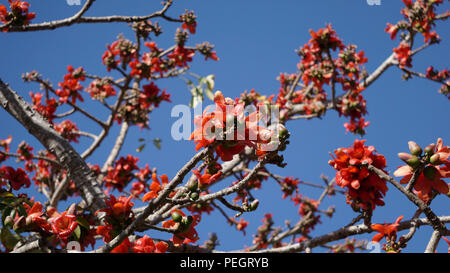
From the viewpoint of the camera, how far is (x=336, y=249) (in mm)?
4242

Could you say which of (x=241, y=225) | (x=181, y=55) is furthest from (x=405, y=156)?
(x=241, y=225)

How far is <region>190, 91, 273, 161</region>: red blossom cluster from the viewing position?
1343 millimetres

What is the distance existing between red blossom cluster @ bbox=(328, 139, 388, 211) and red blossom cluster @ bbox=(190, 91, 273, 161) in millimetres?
701

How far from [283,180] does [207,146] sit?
154 inches

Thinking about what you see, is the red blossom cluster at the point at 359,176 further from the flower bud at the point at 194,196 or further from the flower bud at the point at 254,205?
the flower bud at the point at 194,196

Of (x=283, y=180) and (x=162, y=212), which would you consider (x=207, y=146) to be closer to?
(x=162, y=212)

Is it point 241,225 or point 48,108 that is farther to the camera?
point 241,225

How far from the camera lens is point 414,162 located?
159 cm

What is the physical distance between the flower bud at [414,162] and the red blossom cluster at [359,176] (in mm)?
268

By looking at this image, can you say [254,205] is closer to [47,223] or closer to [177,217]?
[177,217]

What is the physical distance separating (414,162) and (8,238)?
1.90 m

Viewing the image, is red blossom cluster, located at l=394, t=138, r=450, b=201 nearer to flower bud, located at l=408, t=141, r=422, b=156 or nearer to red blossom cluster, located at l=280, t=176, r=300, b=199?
flower bud, located at l=408, t=141, r=422, b=156

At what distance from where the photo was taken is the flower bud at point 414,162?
159 centimetres
